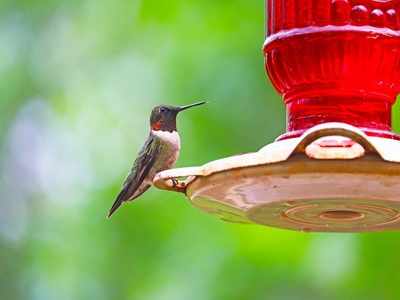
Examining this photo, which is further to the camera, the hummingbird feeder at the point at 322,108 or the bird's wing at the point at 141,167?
the bird's wing at the point at 141,167

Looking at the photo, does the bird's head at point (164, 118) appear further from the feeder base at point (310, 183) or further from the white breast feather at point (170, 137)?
the feeder base at point (310, 183)

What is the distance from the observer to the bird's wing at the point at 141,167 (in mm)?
7445

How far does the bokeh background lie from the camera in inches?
404

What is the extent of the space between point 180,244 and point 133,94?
123 cm

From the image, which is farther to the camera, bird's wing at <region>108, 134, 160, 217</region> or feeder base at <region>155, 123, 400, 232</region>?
bird's wing at <region>108, 134, 160, 217</region>

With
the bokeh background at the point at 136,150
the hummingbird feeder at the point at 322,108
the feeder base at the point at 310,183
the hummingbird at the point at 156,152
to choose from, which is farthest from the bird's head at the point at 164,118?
the feeder base at the point at 310,183

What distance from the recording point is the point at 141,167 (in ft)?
25.0

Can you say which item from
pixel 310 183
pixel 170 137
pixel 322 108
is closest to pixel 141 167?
pixel 170 137

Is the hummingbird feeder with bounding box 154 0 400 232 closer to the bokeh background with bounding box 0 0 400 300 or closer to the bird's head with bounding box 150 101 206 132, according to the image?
the bird's head with bounding box 150 101 206 132

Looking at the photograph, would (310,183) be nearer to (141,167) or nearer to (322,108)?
(322,108)

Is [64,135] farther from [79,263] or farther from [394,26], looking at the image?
[394,26]

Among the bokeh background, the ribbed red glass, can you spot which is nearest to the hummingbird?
the bokeh background

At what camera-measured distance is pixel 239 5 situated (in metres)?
10.5

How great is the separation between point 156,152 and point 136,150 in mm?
3385
